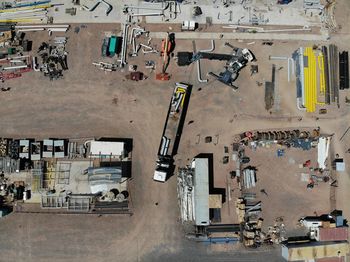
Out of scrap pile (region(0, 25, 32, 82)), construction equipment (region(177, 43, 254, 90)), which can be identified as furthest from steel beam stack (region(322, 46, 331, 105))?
scrap pile (region(0, 25, 32, 82))

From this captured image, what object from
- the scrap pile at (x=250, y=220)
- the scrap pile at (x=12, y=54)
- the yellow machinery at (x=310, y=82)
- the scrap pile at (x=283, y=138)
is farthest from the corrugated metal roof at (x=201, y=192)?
the scrap pile at (x=12, y=54)

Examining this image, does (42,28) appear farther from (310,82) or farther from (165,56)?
(310,82)

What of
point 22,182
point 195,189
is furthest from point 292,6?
point 22,182

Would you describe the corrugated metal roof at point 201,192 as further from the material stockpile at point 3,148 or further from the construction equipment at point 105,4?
the material stockpile at point 3,148

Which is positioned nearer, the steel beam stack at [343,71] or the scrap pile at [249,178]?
the scrap pile at [249,178]

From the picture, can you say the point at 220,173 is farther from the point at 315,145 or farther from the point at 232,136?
the point at 315,145
